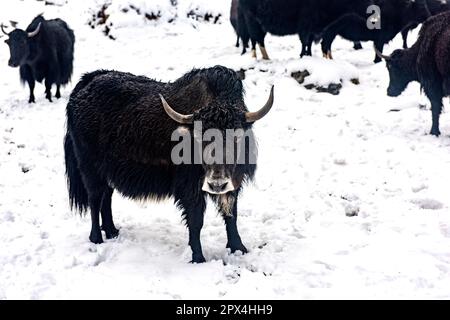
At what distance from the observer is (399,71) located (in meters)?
8.59

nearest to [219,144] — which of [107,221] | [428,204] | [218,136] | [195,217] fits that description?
[218,136]

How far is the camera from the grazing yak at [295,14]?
11.6 m

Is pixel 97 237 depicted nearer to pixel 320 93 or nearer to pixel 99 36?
pixel 320 93

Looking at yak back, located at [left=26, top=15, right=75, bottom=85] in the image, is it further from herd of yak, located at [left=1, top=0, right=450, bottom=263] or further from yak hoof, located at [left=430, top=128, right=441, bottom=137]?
yak hoof, located at [left=430, top=128, right=441, bottom=137]

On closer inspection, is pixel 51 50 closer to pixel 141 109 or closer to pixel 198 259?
pixel 141 109

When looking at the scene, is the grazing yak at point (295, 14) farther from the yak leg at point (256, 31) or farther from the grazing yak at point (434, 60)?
the grazing yak at point (434, 60)

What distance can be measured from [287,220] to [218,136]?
1.73 m

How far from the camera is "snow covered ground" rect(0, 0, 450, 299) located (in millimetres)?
3938

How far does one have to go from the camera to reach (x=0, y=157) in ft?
24.5

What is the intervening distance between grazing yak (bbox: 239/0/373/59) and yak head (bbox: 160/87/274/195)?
823 centimetres

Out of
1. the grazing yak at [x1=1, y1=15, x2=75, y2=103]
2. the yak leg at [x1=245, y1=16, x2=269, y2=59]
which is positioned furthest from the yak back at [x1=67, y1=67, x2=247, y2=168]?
the yak leg at [x1=245, y1=16, x2=269, y2=59]

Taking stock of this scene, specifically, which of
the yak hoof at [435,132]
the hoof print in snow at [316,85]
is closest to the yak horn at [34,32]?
the hoof print in snow at [316,85]

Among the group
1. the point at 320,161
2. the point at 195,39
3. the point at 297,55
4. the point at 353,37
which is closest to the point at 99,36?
the point at 195,39
